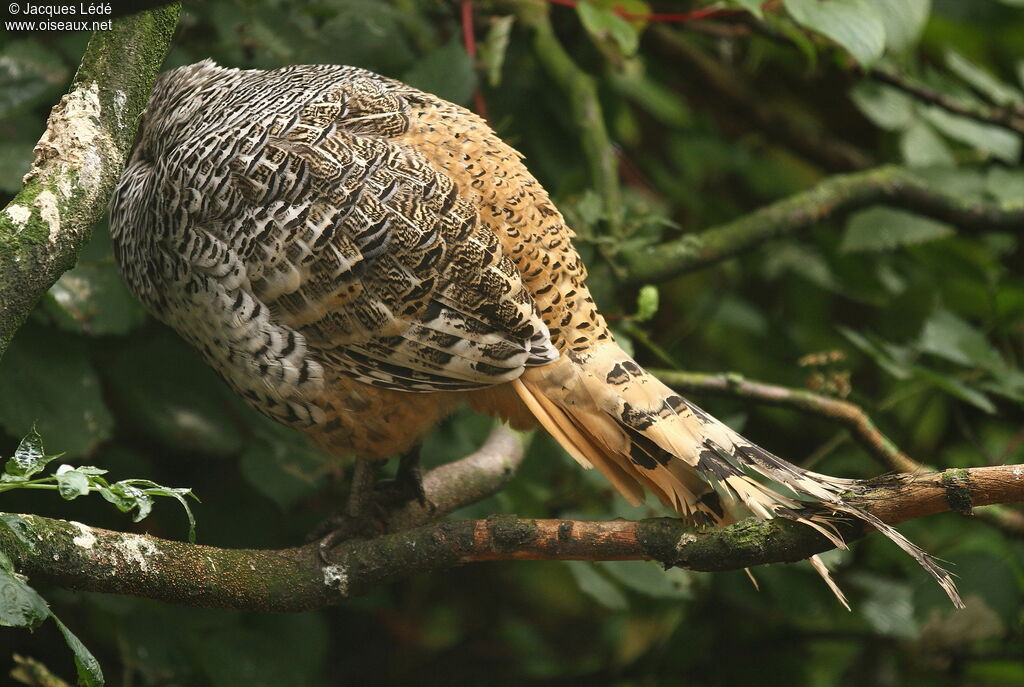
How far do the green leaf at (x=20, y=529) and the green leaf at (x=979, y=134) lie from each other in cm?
329

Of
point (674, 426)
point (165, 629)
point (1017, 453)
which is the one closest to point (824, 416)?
point (674, 426)

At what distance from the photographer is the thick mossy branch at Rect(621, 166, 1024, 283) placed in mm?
3330

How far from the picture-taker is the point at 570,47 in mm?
3770

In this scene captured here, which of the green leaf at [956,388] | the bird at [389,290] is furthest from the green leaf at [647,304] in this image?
the green leaf at [956,388]

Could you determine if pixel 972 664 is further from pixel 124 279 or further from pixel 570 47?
pixel 124 279

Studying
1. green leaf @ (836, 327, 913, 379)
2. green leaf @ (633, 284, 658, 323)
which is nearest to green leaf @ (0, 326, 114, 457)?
green leaf @ (633, 284, 658, 323)

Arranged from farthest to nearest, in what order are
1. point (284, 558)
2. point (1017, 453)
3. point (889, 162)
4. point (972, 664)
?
point (889, 162) < point (972, 664) < point (1017, 453) < point (284, 558)

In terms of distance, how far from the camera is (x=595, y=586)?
2.84 m

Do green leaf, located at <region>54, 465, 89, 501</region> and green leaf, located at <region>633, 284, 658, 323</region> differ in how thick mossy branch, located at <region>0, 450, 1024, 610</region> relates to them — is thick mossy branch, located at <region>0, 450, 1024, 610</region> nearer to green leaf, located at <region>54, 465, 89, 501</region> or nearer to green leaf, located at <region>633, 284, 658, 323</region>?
green leaf, located at <region>54, 465, 89, 501</region>

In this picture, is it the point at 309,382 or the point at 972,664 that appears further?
the point at 972,664

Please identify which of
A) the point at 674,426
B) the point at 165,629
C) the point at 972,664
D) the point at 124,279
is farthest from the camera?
the point at 972,664

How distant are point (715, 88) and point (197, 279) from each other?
9.81ft

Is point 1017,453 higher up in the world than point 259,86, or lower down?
lower down

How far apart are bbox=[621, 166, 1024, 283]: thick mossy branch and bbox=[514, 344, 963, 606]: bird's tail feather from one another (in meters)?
1.02
